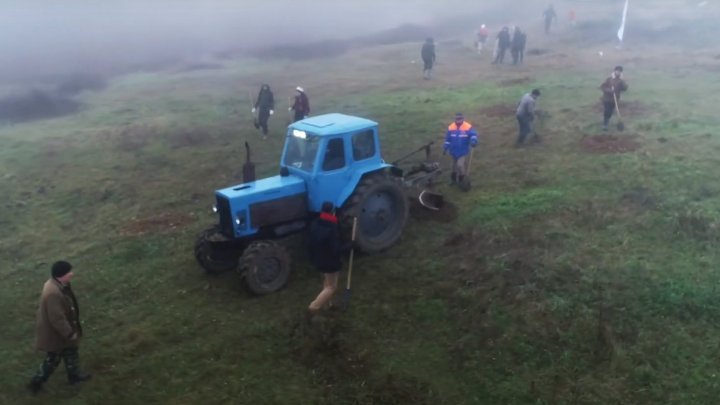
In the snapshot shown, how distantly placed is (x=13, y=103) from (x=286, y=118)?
13.4 metres

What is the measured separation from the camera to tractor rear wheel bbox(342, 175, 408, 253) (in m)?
11.5

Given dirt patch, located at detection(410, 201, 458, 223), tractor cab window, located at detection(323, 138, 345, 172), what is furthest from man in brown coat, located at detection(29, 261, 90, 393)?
dirt patch, located at detection(410, 201, 458, 223)

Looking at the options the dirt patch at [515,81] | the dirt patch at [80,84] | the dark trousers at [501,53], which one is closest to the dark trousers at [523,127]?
the dirt patch at [515,81]

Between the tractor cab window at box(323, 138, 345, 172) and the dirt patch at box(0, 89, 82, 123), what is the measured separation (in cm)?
1852

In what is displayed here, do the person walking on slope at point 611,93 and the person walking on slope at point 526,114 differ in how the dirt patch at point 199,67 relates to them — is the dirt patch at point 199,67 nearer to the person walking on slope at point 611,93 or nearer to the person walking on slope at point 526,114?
the person walking on slope at point 526,114

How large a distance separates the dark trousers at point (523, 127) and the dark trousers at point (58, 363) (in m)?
13.0

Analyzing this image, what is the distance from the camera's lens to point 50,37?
4853cm

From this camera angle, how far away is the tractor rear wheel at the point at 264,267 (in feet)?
34.1

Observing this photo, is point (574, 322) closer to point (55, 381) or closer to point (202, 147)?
point (55, 381)

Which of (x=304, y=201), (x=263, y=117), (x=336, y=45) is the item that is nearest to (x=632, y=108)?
(x=263, y=117)

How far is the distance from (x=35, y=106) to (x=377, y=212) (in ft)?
69.3

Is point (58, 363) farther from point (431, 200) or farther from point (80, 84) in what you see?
point (80, 84)

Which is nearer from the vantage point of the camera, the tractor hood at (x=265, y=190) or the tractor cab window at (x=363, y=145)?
the tractor hood at (x=265, y=190)

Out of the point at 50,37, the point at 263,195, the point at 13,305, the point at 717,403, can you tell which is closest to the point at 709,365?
the point at 717,403
